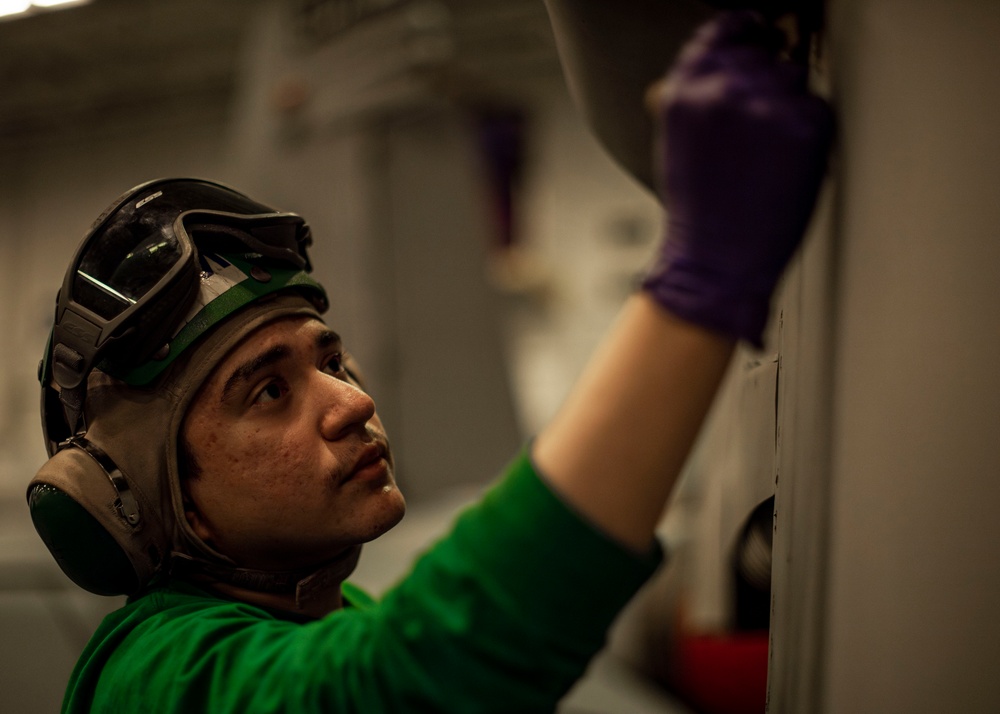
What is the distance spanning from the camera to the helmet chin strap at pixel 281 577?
84 cm

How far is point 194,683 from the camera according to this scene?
0.63 meters

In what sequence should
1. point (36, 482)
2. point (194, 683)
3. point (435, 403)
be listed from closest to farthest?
point (194, 683), point (36, 482), point (435, 403)

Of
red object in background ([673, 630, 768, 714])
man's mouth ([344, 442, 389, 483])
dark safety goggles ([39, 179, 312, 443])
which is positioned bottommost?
red object in background ([673, 630, 768, 714])

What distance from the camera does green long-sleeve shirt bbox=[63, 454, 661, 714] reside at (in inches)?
19.7

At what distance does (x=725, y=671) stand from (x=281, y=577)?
1.53m

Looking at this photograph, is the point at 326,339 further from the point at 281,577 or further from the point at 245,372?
the point at 281,577

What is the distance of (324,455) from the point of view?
2.64 feet

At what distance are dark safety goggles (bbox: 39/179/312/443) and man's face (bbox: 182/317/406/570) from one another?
8cm

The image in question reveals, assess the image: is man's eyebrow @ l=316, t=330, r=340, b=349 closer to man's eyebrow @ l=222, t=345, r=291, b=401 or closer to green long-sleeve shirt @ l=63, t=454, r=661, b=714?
man's eyebrow @ l=222, t=345, r=291, b=401

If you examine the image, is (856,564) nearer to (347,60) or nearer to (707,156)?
(707,156)

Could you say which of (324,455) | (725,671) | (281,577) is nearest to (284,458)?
(324,455)

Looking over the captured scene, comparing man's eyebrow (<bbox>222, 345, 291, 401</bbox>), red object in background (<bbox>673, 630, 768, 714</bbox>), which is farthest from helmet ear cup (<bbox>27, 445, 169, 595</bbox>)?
red object in background (<bbox>673, 630, 768, 714</bbox>)

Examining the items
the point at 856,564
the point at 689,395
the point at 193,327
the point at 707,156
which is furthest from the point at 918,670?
the point at 193,327

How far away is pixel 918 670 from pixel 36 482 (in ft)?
2.61
